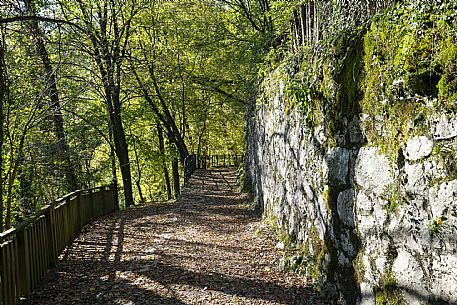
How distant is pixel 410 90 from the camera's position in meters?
3.00

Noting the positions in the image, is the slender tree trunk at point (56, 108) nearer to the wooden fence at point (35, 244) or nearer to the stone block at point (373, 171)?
the wooden fence at point (35, 244)

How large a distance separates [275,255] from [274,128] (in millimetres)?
2482

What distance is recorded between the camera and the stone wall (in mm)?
2611

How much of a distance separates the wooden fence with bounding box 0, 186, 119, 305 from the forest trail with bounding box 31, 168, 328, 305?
0.72 ft

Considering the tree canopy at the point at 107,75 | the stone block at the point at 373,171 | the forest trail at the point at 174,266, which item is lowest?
the forest trail at the point at 174,266

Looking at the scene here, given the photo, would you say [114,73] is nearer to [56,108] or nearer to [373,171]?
[56,108]

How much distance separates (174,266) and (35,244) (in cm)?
182

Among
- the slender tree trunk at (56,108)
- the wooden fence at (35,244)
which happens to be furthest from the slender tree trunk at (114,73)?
the wooden fence at (35,244)

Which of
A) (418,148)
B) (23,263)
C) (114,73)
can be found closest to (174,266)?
(23,263)

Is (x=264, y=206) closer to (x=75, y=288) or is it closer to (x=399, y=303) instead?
(x=75, y=288)

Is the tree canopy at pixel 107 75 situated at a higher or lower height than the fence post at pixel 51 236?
higher

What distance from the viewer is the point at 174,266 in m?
5.76

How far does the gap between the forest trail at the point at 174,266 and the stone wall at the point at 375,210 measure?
2.14 ft

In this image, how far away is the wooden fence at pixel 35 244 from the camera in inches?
159
